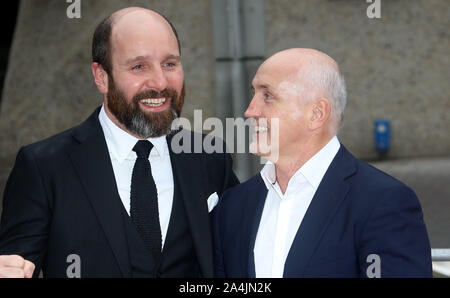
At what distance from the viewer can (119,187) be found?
3.05m

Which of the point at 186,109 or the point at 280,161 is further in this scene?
the point at 186,109

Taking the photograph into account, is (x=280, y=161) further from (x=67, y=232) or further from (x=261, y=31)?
(x=261, y=31)

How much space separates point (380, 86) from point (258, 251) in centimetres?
821

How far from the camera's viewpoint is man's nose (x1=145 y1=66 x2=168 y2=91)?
9.65 ft

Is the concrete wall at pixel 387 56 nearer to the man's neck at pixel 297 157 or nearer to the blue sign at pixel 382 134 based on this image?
the blue sign at pixel 382 134

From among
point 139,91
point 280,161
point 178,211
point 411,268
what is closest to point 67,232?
point 178,211

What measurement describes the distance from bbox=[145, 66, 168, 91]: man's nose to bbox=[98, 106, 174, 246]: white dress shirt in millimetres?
293

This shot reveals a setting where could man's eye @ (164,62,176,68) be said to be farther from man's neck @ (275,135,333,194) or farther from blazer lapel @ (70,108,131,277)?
man's neck @ (275,135,333,194)

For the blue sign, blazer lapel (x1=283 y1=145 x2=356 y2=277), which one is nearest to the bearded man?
blazer lapel (x1=283 y1=145 x2=356 y2=277)

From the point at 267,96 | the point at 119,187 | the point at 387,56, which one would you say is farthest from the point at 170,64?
A: the point at 387,56

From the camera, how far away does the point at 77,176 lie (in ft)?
9.73

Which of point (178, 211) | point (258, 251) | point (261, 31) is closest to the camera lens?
point (258, 251)

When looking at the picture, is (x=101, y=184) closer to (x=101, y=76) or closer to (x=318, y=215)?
(x=101, y=76)

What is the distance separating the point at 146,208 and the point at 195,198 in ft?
0.84
